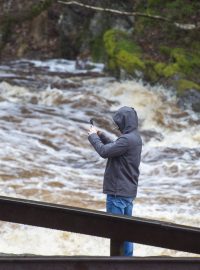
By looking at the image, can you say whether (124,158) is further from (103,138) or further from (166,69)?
(166,69)

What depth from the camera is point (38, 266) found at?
3.16 m

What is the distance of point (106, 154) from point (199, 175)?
5343mm

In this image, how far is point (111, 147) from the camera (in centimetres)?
618

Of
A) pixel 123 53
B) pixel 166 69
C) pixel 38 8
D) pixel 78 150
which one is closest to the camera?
pixel 78 150

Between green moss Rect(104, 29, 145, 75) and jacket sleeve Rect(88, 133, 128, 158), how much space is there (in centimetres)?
1142

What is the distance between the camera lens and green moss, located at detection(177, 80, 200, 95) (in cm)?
1585

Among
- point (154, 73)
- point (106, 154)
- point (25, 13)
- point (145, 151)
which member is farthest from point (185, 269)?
point (25, 13)

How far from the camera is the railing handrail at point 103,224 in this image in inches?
160

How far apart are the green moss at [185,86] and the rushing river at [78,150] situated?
1.09ft

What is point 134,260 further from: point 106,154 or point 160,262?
point 106,154

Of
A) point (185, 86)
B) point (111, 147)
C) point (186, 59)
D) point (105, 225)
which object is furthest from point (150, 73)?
point (105, 225)

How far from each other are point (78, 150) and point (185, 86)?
14.6 feet

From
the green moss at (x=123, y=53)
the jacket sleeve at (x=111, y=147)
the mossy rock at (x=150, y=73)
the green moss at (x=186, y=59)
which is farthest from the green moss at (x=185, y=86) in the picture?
the jacket sleeve at (x=111, y=147)

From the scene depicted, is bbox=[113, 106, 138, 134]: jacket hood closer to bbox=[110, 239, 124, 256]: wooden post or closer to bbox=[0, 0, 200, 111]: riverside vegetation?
bbox=[110, 239, 124, 256]: wooden post
